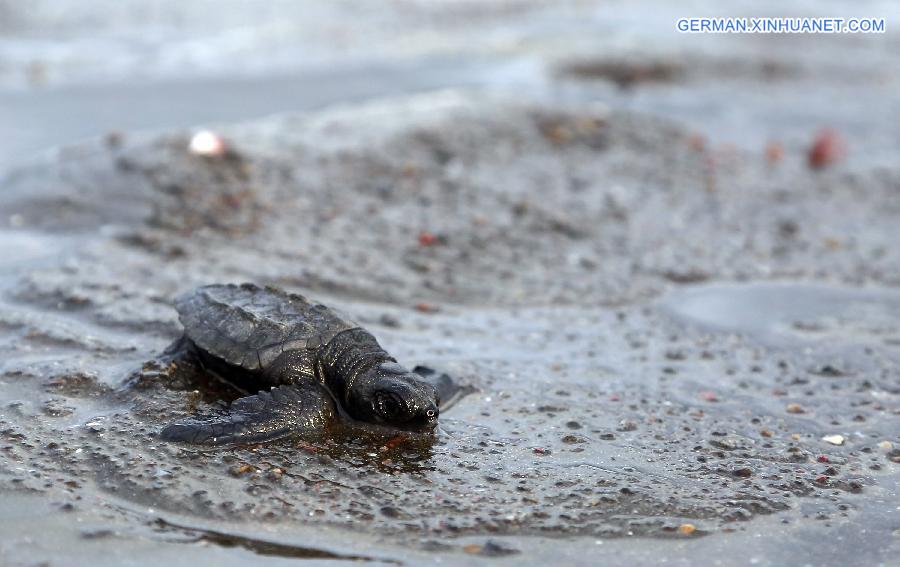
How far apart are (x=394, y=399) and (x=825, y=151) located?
21.0ft

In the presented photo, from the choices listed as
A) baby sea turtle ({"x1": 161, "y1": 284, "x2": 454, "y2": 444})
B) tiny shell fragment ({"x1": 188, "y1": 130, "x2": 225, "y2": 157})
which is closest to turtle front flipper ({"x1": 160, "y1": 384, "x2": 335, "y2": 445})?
baby sea turtle ({"x1": 161, "y1": 284, "x2": 454, "y2": 444})

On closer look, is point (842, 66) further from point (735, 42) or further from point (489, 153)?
point (489, 153)

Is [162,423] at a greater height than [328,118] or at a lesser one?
lesser

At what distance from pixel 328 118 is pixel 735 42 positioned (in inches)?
287

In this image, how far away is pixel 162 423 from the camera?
436 cm

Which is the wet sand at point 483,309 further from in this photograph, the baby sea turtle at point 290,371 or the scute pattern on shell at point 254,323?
the scute pattern on shell at point 254,323

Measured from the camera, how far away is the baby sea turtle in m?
4.21

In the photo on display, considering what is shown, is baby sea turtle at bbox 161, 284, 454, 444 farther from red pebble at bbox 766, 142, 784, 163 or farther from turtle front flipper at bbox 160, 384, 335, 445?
red pebble at bbox 766, 142, 784, 163

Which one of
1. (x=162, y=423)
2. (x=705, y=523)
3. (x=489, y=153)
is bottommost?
(x=705, y=523)

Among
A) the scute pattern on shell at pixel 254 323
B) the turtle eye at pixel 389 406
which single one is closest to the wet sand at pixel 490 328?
the turtle eye at pixel 389 406

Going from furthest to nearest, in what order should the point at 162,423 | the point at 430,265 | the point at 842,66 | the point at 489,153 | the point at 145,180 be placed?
the point at 842,66 < the point at 489,153 < the point at 145,180 < the point at 430,265 < the point at 162,423

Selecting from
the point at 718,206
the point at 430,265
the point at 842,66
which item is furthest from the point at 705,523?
the point at 842,66

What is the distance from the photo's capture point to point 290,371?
4.43 meters

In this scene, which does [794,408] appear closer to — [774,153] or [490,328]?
[490,328]
